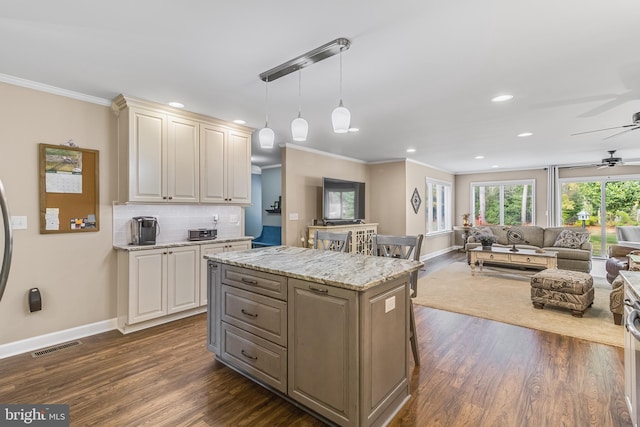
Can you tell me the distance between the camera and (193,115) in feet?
12.4

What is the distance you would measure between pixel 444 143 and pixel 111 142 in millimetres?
5052

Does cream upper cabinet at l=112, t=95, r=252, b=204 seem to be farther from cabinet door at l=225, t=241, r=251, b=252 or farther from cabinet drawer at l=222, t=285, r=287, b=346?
cabinet drawer at l=222, t=285, r=287, b=346

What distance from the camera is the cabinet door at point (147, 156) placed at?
3273mm

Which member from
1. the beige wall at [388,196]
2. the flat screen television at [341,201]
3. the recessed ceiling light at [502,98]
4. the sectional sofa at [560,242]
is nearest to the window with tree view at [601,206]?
the sectional sofa at [560,242]

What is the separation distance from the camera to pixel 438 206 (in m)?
8.88

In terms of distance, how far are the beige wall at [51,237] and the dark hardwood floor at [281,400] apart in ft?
1.12

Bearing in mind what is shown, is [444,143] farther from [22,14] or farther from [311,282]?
[22,14]

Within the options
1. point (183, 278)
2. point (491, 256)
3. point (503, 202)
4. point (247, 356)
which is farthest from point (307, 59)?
point (503, 202)

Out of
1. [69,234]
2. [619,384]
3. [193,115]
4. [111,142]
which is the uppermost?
[193,115]

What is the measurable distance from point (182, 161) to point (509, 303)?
4702mm

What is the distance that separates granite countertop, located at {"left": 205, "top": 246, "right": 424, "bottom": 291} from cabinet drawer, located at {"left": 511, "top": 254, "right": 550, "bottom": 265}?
4.22 meters

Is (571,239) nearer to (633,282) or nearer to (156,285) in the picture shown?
(633,282)

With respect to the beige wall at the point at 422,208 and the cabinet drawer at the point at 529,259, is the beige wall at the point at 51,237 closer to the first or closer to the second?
the beige wall at the point at 422,208

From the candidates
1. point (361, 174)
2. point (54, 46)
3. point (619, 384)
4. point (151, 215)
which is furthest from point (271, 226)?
point (619, 384)
